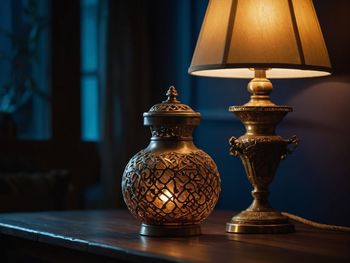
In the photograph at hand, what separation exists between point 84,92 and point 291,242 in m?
1.69

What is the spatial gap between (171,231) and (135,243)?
4.4 inches

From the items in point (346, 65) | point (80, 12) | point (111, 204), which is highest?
point (80, 12)

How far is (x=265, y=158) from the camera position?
1534 mm

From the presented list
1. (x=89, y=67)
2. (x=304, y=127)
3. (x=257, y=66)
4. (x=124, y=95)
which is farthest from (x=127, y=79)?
(x=257, y=66)

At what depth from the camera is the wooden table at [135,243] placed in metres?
1.23

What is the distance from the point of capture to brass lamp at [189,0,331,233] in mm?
1454

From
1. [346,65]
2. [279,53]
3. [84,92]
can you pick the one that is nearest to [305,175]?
[346,65]

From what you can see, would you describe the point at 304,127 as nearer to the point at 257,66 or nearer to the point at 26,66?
the point at 257,66

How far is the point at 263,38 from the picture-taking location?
1456mm

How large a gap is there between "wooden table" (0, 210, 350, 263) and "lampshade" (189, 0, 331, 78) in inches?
12.3

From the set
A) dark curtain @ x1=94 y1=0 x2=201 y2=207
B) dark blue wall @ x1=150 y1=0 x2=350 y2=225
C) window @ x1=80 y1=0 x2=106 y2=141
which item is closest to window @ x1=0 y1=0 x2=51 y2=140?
window @ x1=80 y1=0 x2=106 y2=141

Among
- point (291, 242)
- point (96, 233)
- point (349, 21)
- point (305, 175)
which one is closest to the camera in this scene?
point (291, 242)

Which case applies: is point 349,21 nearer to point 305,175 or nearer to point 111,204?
point 305,175

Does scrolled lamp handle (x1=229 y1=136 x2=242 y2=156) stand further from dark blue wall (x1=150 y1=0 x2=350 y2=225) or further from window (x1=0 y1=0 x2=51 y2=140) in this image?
window (x1=0 y1=0 x2=51 y2=140)
